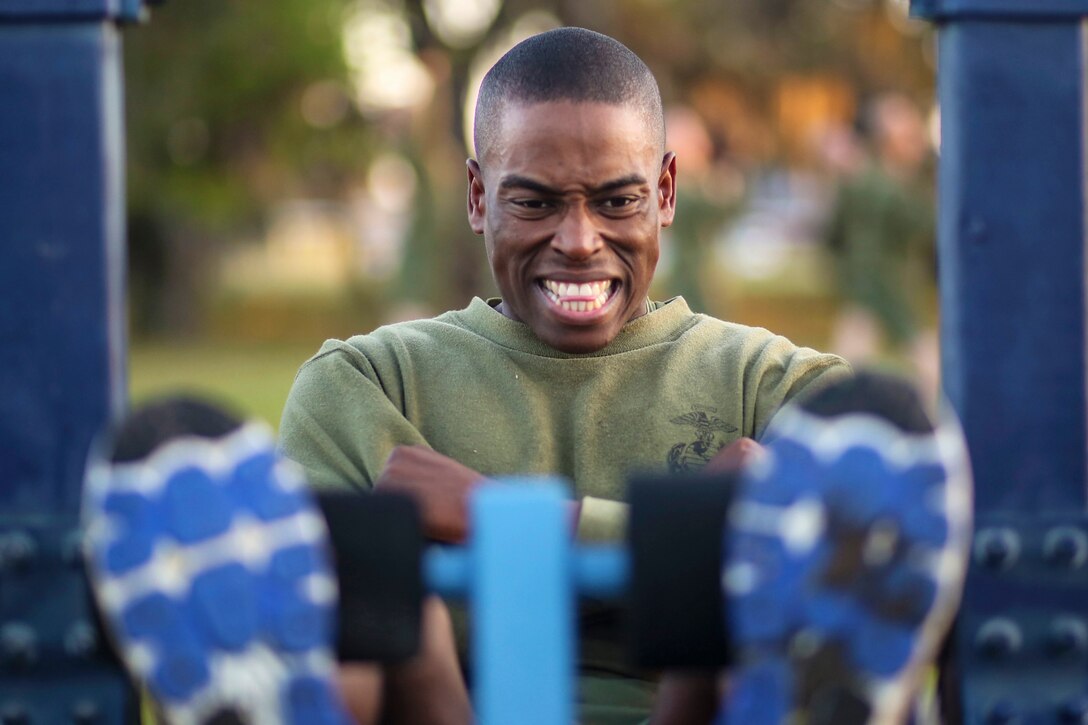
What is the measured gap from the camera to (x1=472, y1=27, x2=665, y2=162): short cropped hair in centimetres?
197

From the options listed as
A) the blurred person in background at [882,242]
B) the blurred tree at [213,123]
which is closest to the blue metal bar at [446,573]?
the blurred person in background at [882,242]

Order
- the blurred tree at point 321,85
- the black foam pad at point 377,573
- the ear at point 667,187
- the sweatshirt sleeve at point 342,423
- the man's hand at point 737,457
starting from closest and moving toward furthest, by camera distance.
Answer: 1. the black foam pad at point 377,573
2. the man's hand at point 737,457
3. the sweatshirt sleeve at point 342,423
4. the ear at point 667,187
5. the blurred tree at point 321,85

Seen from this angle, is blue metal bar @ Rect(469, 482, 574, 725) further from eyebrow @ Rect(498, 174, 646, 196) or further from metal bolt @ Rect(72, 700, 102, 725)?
eyebrow @ Rect(498, 174, 646, 196)

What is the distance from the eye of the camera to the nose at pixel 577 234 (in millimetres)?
1977

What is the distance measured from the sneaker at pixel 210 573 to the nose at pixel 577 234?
85 cm

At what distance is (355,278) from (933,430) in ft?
64.4

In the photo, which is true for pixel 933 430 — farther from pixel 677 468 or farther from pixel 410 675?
pixel 677 468

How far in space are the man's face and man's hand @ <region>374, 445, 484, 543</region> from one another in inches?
17.3

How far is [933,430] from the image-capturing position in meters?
1.17

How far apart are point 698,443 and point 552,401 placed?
0.20 m

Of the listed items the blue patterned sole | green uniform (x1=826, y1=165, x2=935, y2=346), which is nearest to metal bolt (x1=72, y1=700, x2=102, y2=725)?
the blue patterned sole

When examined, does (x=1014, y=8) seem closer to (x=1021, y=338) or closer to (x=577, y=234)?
(x=1021, y=338)

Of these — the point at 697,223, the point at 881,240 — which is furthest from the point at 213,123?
the point at 881,240

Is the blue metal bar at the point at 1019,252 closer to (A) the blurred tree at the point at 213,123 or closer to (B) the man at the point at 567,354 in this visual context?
(B) the man at the point at 567,354
